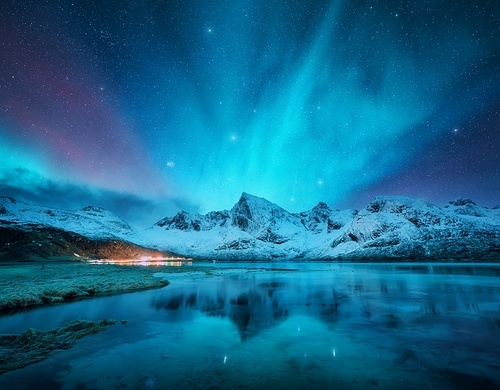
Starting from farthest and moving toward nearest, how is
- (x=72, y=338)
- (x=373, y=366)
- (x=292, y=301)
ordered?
(x=292, y=301) → (x=72, y=338) → (x=373, y=366)

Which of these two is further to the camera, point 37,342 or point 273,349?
point 37,342

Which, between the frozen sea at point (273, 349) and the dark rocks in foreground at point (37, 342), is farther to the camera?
the dark rocks in foreground at point (37, 342)

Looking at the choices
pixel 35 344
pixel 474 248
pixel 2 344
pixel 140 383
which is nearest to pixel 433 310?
pixel 140 383

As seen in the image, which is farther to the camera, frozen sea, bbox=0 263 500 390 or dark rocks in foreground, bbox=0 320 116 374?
dark rocks in foreground, bbox=0 320 116 374

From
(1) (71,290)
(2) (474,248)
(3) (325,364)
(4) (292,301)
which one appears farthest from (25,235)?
(2) (474,248)

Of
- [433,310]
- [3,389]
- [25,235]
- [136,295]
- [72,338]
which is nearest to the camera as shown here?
[3,389]

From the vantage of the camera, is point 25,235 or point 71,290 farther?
point 25,235

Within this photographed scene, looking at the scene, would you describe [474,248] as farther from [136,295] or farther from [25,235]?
[25,235]

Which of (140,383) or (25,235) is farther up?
(25,235)

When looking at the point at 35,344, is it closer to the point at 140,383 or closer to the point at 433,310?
the point at 140,383
